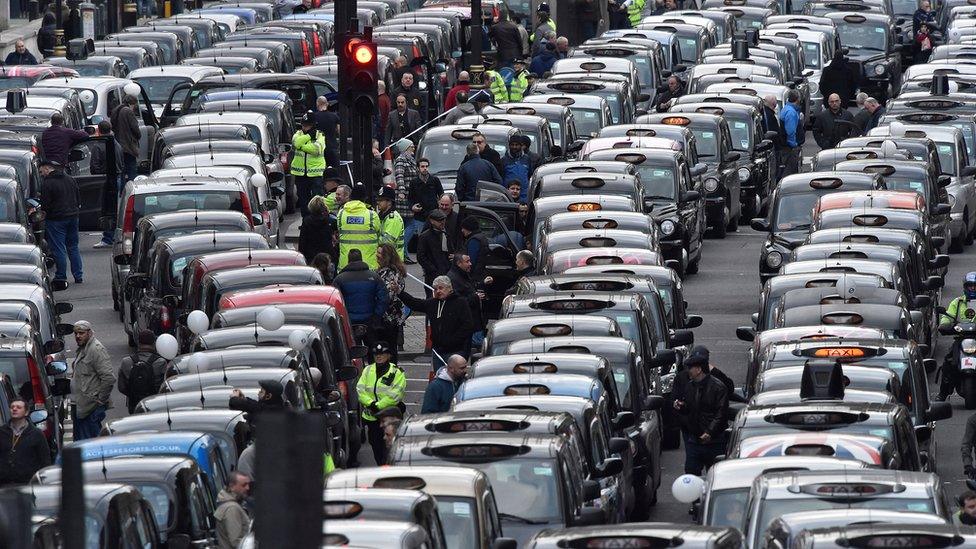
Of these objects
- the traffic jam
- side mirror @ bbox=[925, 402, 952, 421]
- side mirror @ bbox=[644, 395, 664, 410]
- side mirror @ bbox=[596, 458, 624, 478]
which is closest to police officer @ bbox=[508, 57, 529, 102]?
the traffic jam

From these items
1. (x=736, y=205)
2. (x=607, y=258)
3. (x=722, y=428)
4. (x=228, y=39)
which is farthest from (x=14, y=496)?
(x=228, y=39)

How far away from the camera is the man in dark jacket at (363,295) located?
21812 millimetres

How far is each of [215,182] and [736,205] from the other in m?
8.93

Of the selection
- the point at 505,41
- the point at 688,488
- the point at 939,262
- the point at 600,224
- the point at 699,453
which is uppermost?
the point at 688,488

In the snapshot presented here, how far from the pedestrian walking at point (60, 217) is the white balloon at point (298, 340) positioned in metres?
9.59

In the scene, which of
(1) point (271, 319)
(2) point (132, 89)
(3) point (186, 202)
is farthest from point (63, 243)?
(1) point (271, 319)

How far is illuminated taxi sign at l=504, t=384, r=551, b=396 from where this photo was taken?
16.5 metres

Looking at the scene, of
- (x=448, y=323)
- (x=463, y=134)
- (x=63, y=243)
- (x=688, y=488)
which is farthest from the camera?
(x=463, y=134)

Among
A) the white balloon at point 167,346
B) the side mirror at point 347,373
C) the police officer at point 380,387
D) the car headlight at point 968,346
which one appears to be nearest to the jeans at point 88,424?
the white balloon at point 167,346

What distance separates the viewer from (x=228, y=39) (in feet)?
150

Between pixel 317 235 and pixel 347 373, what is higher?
pixel 347 373

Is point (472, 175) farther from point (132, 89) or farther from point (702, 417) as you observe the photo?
point (702, 417)

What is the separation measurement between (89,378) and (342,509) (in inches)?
325

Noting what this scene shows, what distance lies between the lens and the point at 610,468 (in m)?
15.3
